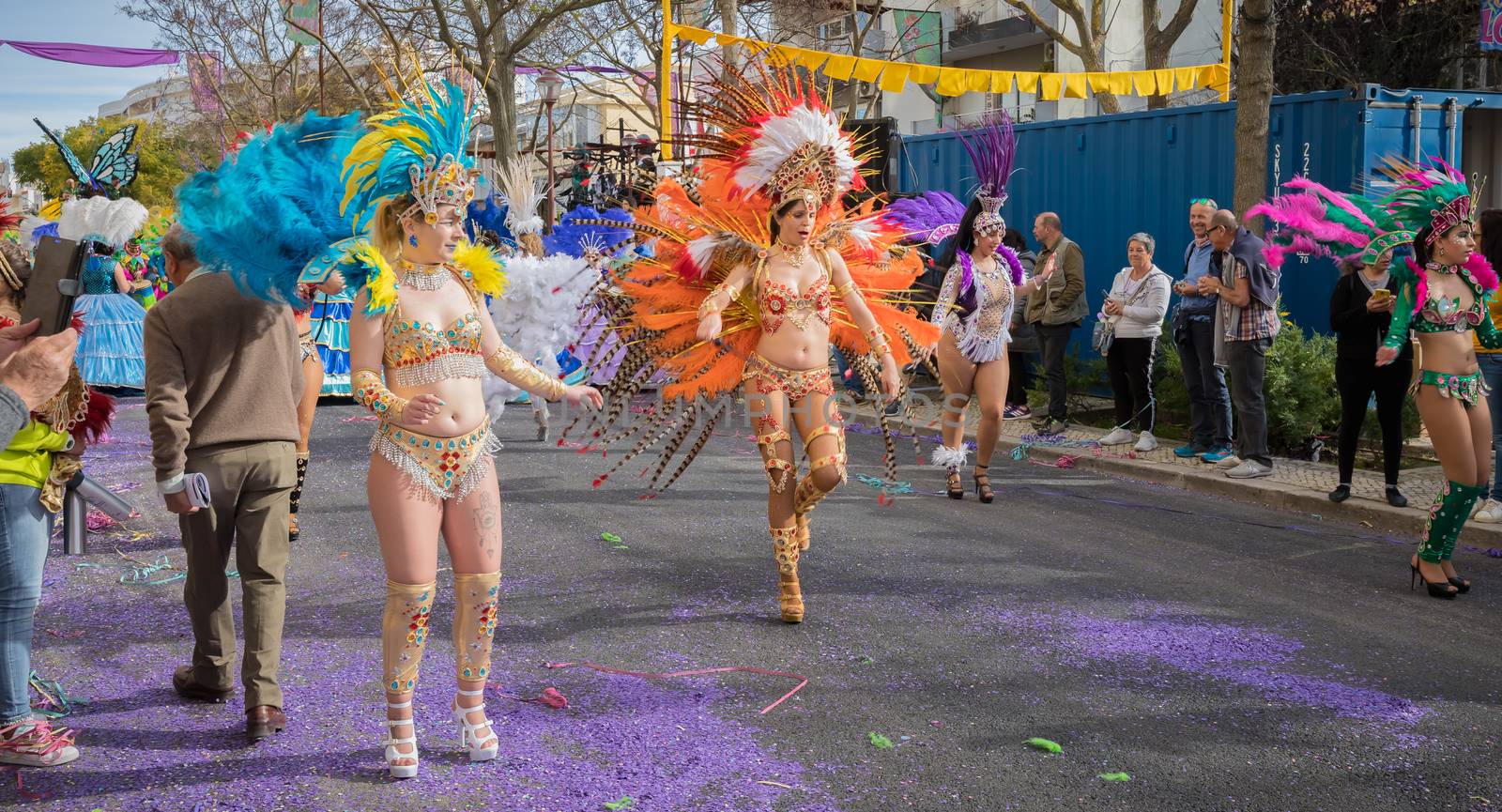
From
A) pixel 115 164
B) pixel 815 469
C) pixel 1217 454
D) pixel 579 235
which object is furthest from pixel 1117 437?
pixel 115 164

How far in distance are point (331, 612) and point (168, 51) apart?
799 inches

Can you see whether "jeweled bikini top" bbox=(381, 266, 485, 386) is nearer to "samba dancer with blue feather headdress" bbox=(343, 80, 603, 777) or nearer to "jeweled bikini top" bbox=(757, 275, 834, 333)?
"samba dancer with blue feather headdress" bbox=(343, 80, 603, 777)

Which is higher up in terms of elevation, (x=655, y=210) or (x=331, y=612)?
(x=655, y=210)

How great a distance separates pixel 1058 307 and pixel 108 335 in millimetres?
10005

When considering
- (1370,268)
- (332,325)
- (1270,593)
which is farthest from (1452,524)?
(332,325)

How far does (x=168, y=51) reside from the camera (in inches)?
890

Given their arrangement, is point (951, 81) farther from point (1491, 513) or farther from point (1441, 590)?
point (1441, 590)

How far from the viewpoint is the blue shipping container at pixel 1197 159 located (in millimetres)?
11602

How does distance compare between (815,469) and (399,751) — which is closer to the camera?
(399,751)

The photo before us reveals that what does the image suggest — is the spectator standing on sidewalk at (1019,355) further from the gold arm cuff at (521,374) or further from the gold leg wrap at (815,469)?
the gold arm cuff at (521,374)

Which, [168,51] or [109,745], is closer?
[109,745]

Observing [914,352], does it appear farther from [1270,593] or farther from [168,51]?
[168,51]

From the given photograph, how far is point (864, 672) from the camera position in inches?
196

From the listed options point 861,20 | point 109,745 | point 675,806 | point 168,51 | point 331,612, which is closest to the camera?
point 675,806
